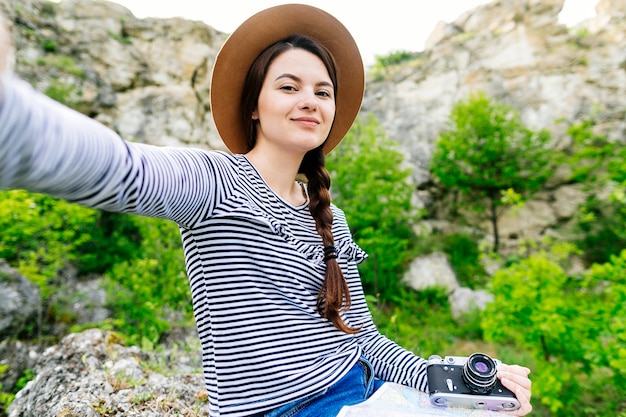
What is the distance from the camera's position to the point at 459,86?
559 inches

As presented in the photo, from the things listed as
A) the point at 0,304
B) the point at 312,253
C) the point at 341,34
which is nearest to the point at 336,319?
the point at 312,253

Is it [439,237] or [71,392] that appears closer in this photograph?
[71,392]

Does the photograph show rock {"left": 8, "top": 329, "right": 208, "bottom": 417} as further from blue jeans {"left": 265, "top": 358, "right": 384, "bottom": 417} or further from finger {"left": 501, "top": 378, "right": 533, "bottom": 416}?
finger {"left": 501, "top": 378, "right": 533, "bottom": 416}

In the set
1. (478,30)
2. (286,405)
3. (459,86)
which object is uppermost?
(478,30)

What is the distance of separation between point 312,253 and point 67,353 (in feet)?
7.34

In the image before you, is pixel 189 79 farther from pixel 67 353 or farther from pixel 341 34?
pixel 341 34

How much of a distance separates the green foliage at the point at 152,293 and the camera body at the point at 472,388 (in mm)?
4629

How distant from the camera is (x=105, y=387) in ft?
5.98

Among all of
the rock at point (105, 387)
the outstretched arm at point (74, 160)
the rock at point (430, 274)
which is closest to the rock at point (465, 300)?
the rock at point (430, 274)

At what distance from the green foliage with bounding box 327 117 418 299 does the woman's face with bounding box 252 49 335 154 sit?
6.86 m

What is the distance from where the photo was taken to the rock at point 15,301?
4.15 meters

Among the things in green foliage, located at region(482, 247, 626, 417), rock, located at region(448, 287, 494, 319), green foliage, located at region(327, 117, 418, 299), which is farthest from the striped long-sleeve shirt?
rock, located at region(448, 287, 494, 319)

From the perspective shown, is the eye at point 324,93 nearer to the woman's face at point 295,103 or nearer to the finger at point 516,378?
the woman's face at point 295,103

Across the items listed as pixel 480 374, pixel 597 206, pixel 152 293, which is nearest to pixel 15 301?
pixel 152 293
